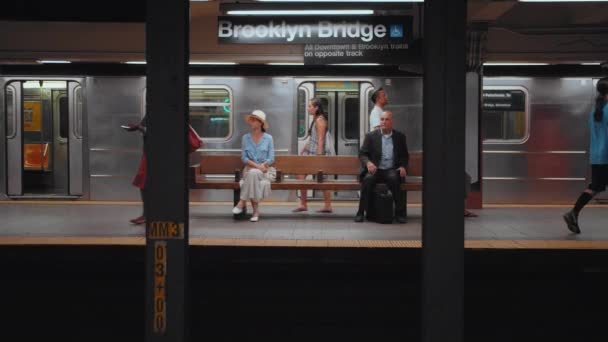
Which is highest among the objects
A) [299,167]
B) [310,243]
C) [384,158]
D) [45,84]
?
[45,84]

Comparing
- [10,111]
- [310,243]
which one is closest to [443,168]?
[310,243]

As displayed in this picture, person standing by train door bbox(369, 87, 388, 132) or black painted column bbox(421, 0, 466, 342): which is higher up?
person standing by train door bbox(369, 87, 388, 132)

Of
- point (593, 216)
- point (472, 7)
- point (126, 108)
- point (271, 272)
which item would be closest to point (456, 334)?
point (271, 272)

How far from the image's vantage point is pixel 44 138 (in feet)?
38.2

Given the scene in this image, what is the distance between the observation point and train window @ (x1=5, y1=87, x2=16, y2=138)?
448 inches

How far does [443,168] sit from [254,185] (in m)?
6.15

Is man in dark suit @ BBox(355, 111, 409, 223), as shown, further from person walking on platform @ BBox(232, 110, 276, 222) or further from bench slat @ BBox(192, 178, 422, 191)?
person walking on platform @ BBox(232, 110, 276, 222)

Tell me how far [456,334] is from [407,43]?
6.33m

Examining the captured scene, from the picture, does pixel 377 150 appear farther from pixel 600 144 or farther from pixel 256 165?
pixel 600 144

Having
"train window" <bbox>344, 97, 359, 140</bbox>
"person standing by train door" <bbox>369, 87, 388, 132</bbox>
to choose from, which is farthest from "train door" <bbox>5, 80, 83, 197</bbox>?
"person standing by train door" <bbox>369, 87, 388, 132</bbox>

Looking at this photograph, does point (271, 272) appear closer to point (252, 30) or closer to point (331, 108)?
point (252, 30)

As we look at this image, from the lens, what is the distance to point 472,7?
804cm

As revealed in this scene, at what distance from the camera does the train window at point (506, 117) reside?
11.1 metres

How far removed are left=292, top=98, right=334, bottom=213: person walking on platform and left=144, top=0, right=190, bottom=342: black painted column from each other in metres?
6.82
